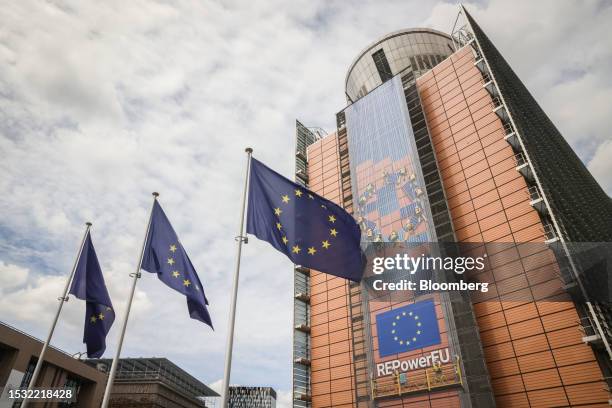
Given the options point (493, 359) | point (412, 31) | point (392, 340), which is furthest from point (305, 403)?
point (412, 31)

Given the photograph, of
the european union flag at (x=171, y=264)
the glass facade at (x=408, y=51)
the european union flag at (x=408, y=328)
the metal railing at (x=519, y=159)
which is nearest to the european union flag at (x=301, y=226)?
the european union flag at (x=171, y=264)

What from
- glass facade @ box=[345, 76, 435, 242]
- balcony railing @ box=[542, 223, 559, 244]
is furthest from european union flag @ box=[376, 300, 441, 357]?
balcony railing @ box=[542, 223, 559, 244]

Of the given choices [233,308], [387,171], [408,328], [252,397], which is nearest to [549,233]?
[408,328]

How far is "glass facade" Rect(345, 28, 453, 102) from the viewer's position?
60938mm

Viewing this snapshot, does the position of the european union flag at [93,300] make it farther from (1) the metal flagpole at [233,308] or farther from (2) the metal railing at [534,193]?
(2) the metal railing at [534,193]

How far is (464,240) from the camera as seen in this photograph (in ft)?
117

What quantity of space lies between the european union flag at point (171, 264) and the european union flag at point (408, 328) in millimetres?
22413

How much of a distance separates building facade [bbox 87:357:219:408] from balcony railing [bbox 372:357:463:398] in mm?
47525

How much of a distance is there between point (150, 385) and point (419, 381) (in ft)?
171

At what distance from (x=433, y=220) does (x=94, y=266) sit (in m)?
29.2

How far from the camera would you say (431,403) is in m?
30.0

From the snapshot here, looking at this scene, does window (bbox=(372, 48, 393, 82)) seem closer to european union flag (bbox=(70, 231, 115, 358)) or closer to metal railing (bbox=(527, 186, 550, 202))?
metal railing (bbox=(527, 186, 550, 202))

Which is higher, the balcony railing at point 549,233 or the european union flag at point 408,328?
the balcony railing at point 549,233

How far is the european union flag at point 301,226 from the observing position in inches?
539
